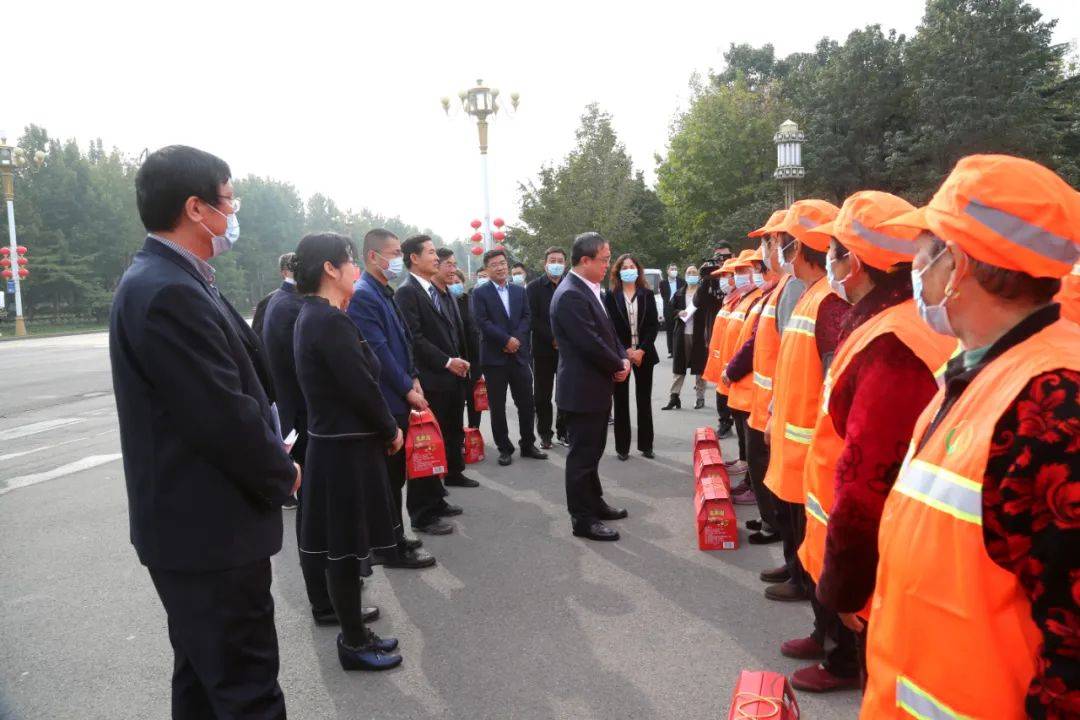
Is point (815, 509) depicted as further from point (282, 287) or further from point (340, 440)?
point (282, 287)

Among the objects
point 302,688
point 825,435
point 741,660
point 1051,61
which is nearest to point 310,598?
point 302,688

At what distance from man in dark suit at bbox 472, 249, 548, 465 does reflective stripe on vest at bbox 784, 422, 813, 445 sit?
489 centimetres

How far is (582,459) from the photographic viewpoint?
17.7 ft

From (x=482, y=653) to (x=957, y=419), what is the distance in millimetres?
2830

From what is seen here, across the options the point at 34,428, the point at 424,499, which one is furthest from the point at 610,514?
the point at 34,428

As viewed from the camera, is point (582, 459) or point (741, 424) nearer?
point (582, 459)

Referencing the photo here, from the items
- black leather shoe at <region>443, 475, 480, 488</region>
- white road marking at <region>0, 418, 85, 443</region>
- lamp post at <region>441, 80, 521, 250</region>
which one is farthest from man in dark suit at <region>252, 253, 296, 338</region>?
lamp post at <region>441, 80, 521, 250</region>

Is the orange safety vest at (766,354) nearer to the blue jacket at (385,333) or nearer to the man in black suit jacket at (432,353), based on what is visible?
the blue jacket at (385,333)

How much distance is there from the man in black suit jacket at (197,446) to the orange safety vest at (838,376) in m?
1.78

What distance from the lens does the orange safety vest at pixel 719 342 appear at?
7354 millimetres

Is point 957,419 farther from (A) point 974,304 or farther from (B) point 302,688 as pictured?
(B) point 302,688

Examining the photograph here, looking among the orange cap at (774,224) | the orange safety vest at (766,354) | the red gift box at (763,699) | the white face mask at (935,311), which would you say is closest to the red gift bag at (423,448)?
the orange safety vest at (766,354)

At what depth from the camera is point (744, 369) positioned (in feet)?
18.1

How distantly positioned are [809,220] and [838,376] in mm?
1486
